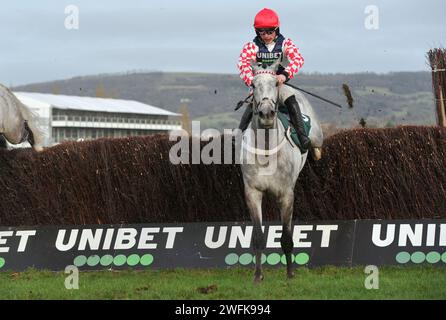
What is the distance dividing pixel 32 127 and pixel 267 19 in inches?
222

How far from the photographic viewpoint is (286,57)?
988 centimetres

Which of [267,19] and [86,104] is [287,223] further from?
[86,104]

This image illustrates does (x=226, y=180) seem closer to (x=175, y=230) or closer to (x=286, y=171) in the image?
(x=175, y=230)

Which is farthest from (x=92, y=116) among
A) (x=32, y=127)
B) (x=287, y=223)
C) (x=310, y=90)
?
(x=287, y=223)

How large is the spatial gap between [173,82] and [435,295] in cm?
19356

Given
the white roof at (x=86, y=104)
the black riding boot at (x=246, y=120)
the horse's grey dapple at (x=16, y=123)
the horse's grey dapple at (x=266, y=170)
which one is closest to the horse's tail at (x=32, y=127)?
the horse's grey dapple at (x=16, y=123)

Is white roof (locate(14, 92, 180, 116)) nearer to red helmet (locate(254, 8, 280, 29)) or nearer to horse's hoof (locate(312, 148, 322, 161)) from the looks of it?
horse's hoof (locate(312, 148, 322, 161))

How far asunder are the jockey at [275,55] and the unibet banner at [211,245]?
150cm

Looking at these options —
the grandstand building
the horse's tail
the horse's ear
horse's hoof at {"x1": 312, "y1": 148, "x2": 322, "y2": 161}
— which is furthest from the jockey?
the grandstand building

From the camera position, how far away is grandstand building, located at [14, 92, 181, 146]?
3179 inches

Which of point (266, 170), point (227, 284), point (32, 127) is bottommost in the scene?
point (227, 284)

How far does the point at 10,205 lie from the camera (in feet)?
38.9
